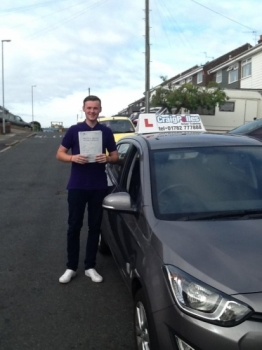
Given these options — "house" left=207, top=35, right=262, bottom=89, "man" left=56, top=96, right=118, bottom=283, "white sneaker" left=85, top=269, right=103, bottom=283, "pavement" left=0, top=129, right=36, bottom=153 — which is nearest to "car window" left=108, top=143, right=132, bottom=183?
"man" left=56, top=96, right=118, bottom=283

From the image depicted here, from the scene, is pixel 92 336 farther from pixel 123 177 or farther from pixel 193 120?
pixel 193 120

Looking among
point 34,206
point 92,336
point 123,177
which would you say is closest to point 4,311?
point 92,336

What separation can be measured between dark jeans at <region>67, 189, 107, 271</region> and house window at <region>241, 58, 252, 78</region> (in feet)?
Answer: 114

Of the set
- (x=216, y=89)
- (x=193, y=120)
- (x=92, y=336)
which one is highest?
(x=216, y=89)

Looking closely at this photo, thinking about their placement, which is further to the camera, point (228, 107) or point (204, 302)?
point (228, 107)

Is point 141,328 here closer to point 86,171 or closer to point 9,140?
point 86,171

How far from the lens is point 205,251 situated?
2.77 metres

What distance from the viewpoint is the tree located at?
31.1 m

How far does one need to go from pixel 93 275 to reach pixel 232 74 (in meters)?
40.2

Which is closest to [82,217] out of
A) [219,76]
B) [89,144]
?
[89,144]

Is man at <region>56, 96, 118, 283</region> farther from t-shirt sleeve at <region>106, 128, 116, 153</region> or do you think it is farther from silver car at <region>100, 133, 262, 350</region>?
silver car at <region>100, 133, 262, 350</region>

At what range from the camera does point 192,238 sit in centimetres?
292

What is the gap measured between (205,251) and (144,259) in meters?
0.49

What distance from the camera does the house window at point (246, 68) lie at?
37588 mm
